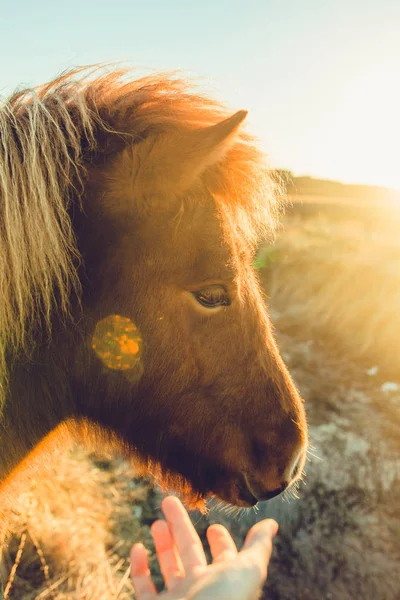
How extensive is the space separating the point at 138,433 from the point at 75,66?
1.64 m

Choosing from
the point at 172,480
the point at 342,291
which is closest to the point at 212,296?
the point at 172,480

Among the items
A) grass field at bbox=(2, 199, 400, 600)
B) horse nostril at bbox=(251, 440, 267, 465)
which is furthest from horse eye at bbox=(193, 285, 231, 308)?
grass field at bbox=(2, 199, 400, 600)

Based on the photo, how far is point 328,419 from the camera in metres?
4.54

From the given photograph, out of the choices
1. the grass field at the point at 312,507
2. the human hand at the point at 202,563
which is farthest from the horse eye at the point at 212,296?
the grass field at the point at 312,507

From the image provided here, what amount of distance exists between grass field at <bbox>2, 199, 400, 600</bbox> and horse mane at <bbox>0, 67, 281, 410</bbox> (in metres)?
1.71

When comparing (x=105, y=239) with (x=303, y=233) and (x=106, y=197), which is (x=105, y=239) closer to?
(x=106, y=197)

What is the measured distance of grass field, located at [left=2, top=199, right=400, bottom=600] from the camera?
2918 mm

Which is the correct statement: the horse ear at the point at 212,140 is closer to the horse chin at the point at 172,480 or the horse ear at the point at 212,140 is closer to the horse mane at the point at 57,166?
the horse mane at the point at 57,166

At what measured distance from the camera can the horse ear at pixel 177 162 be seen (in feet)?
5.12

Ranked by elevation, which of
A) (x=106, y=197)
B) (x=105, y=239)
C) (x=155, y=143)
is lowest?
(x=105, y=239)

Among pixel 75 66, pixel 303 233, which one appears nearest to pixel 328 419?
pixel 75 66

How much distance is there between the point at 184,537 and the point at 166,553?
0.37ft

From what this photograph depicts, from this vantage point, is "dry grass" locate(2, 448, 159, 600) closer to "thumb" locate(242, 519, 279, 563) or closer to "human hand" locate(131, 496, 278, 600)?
"human hand" locate(131, 496, 278, 600)

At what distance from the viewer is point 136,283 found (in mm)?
1690
